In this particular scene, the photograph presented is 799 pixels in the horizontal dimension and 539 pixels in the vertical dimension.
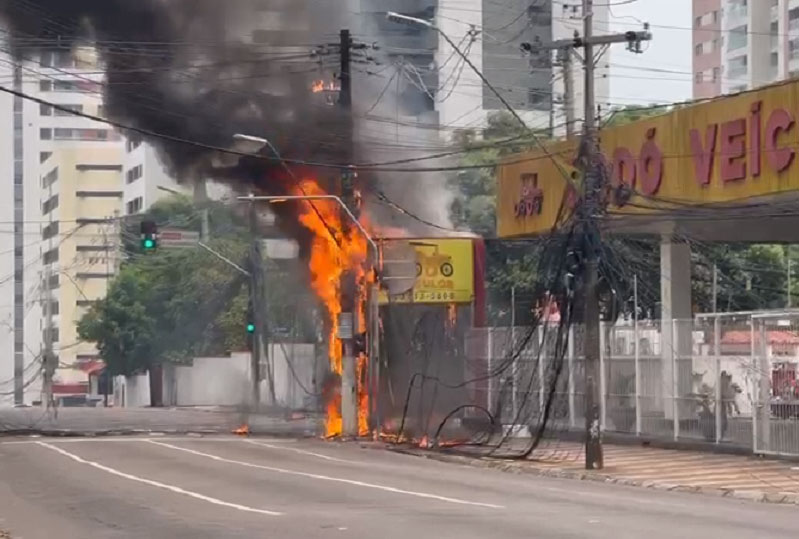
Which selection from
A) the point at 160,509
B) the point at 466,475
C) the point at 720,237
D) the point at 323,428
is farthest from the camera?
the point at 323,428

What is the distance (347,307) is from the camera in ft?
122

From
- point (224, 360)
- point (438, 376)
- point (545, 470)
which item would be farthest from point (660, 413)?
point (224, 360)

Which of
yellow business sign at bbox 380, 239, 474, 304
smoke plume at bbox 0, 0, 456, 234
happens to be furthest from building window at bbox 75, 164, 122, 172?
yellow business sign at bbox 380, 239, 474, 304

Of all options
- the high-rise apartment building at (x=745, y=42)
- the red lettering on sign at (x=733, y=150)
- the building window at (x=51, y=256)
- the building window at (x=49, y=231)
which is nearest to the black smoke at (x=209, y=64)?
the red lettering on sign at (x=733, y=150)

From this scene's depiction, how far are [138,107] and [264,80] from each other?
3472mm

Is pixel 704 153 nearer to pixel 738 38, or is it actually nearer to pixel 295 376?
pixel 295 376

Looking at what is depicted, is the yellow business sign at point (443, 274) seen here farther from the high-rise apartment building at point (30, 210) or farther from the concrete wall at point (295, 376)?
the high-rise apartment building at point (30, 210)

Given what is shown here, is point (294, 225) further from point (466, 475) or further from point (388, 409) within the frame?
point (466, 475)

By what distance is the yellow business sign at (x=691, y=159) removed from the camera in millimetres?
26281

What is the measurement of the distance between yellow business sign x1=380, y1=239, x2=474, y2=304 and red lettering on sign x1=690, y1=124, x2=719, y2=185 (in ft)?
36.7

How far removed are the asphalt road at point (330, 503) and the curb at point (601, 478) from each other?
499 mm

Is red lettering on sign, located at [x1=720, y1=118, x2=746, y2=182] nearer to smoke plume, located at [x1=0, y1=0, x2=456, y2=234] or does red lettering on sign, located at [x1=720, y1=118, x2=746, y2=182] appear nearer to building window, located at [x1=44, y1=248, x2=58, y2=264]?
smoke plume, located at [x1=0, y1=0, x2=456, y2=234]

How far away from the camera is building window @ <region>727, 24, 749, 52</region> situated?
9588 centimetres

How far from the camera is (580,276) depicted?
26125 mm
